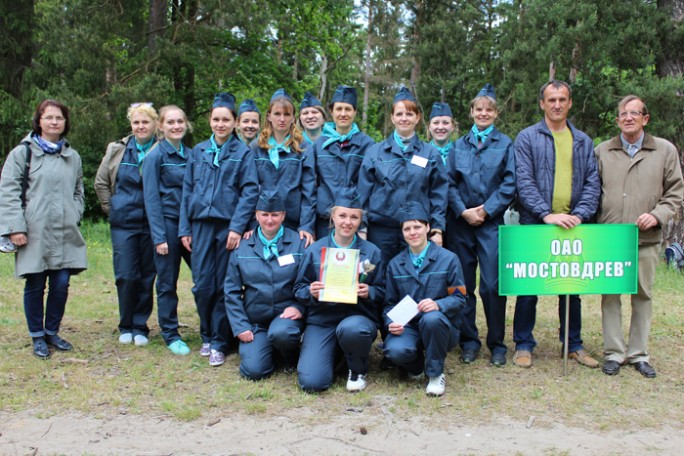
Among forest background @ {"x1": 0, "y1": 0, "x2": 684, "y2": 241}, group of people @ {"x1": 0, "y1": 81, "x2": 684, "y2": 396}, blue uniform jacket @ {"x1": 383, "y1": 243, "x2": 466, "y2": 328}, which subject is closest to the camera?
blue uniform jacket @ {"x1": 383, "y1": 243, "x2": 466, "y2": 328}

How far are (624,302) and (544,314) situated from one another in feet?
5.63

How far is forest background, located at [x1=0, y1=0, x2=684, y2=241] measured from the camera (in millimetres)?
11859

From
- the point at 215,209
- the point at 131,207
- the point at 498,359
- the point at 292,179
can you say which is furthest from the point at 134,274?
the point at 498,359

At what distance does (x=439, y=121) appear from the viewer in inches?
250

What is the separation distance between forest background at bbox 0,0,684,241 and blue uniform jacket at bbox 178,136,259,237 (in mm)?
8326

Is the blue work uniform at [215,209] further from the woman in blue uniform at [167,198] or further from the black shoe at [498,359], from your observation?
the black shoe at [498,359]

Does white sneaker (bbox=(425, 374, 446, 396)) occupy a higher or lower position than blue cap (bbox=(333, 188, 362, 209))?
lower

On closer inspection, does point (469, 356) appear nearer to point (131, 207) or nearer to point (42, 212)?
point (131, 207)

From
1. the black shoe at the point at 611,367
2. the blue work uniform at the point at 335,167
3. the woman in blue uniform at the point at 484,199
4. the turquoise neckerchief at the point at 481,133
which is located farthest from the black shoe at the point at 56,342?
the black shoe at the point at 611,367

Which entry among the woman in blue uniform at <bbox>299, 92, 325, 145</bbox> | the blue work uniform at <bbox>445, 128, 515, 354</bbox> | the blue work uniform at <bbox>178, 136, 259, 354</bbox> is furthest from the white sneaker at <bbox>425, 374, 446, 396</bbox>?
the woman in blue uniform at <bbox>299, 92, 325, 145</bbox>

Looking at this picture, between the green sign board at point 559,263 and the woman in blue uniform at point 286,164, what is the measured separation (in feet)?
5.76

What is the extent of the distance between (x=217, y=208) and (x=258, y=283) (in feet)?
2.64

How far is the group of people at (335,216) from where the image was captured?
5.31 meters

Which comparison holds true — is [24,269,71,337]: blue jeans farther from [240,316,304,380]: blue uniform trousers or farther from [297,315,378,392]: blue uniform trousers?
[297,315,378,392]: blue uniform trousers
